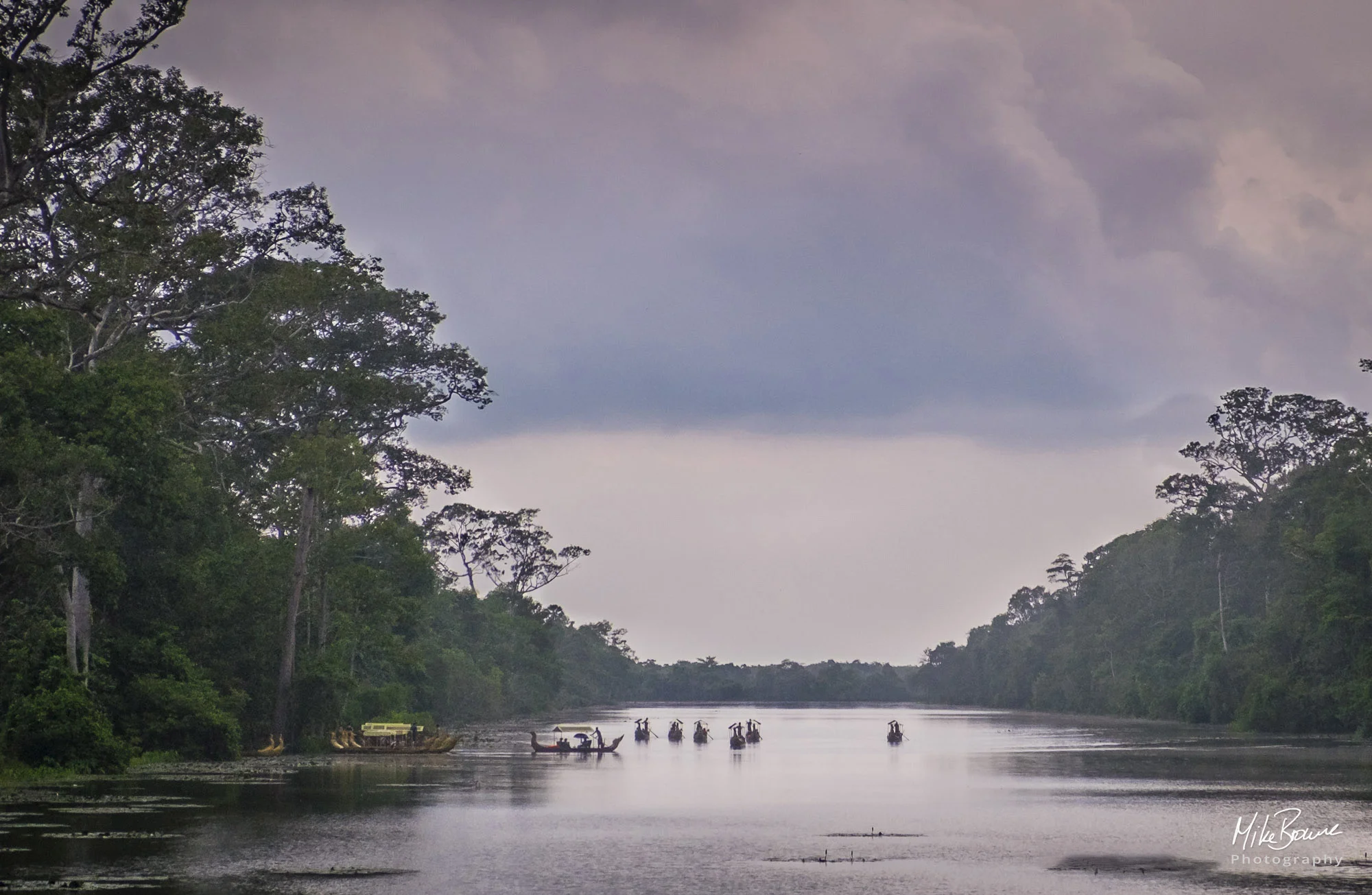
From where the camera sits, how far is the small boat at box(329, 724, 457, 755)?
2341 inches

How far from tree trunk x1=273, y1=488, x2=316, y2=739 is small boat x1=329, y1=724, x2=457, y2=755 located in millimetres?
2368

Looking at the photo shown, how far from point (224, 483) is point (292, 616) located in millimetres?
7062

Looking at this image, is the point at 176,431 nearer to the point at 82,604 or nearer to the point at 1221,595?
the point at 82,604

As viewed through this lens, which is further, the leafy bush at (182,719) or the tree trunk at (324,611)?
the tree trunk at (324,611)

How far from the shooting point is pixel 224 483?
63000 mm

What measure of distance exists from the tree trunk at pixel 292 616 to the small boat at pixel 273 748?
33.9 inches

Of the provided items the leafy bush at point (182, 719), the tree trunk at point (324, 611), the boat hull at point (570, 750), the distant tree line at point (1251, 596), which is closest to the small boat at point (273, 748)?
the leafy bush at point (182, 719)

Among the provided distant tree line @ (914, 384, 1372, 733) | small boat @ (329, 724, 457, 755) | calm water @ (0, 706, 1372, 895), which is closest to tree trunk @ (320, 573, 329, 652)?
small boat @ (329, 724, 457, 755)

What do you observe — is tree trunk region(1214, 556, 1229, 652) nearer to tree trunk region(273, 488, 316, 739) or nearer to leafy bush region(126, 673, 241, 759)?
tree trunk region(273, 488, 316, 739)


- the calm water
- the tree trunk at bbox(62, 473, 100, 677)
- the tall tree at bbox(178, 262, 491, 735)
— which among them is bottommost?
the calm water

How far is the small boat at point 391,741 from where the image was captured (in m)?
59.5

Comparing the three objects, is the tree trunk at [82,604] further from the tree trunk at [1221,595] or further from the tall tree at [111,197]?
the tree trunk at [1221,595]

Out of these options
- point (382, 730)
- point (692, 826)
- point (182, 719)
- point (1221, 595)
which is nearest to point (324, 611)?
point (382, 730)

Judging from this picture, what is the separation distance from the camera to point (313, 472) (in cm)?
5872
